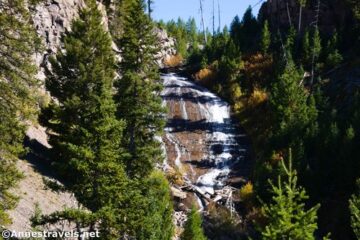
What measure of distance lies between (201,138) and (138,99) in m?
17.2

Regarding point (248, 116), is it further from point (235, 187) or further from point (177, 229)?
point (177, 229)

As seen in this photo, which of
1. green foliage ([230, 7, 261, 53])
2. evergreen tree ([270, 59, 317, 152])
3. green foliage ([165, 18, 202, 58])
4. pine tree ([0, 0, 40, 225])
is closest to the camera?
pine tree ([0, 0, 40, 225])

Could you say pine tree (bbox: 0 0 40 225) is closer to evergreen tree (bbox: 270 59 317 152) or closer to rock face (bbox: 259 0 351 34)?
evergreen tree (bbox: 270 59 317 152)

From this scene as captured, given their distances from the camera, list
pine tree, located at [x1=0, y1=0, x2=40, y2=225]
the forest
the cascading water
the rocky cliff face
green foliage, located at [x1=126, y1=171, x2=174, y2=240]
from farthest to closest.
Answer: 1. the cascading water
2. the rocky cliff face
3. green foliage, located at [x1=126, y1=171, x2=174, y2=240]
4. the forest
5. pine tree, located at [x1=0, y1=0, x2=40, y2=225]

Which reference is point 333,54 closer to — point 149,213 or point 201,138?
point 201,138

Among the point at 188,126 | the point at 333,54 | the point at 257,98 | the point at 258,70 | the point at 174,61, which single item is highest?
the point at 174,61

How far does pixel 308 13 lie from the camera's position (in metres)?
53.9

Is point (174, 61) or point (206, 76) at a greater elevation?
point (174, 61)

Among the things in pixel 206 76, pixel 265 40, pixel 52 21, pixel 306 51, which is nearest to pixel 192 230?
pixel 52 21

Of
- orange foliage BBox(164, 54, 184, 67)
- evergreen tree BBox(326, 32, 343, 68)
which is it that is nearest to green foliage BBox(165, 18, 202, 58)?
orange foliage BBox(164, 54, 184, 67)

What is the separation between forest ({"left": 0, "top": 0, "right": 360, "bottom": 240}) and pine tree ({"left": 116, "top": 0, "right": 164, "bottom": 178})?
0.07 meters

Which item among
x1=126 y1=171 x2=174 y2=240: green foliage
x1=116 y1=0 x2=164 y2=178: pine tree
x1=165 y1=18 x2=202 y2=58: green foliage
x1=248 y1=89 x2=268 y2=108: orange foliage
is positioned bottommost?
x1=126 y1=171 x2=174 y2=240: green foliage

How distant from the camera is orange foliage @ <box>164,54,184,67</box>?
2868 inches

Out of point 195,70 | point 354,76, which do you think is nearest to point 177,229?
point 354,76
